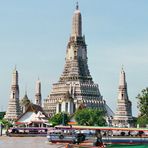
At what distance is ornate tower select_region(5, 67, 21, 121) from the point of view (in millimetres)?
144750

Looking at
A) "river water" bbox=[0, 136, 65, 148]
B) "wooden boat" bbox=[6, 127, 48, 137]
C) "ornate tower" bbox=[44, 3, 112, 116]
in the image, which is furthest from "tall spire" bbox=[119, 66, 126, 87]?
"river water" bbox=[0, 136, 65, 148]

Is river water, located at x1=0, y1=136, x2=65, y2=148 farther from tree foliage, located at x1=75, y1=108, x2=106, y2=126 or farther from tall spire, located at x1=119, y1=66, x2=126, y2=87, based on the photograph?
tall spire, located at x1=119, y1=66, x2=126, y2=87

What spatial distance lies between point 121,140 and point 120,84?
96.1m

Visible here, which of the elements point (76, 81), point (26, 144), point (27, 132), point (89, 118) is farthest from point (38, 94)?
point (26, 144)

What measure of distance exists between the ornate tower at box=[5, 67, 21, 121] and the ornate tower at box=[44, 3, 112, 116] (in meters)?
10.3

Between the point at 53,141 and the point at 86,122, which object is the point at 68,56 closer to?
the point at 86,122

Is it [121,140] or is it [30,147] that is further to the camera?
[121,140]

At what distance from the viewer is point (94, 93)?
155625 mm

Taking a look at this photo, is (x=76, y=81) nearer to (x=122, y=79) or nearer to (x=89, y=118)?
(x=122, y=79)

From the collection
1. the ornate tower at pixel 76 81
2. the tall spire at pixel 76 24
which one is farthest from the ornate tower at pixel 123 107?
the tall spire at pixel 76 24

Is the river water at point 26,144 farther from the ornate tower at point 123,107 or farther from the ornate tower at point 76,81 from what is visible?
the ornate tower at point 123,107

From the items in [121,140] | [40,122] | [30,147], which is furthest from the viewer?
[40,122]

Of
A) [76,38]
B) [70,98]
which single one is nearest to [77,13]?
[76,38]

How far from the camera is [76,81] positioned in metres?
154
